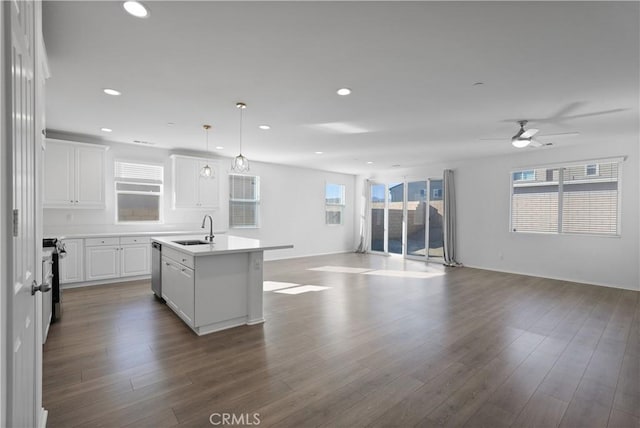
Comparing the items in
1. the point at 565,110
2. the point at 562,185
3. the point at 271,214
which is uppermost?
the point at 565,110

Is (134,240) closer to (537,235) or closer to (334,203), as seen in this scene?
(334,203)

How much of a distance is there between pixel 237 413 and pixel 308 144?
15.2 ft

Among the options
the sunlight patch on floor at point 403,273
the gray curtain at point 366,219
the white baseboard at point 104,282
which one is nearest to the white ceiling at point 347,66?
the white baseboard at point 104,282

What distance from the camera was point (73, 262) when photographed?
494 cm

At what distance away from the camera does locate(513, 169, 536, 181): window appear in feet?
20.8

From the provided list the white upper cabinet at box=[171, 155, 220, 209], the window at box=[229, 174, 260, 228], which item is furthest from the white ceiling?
the window at box=[229, 174, 260, 228]

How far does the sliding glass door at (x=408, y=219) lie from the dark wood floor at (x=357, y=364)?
143 inches

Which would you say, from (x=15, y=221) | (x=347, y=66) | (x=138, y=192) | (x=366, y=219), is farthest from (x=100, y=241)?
(x=366, y=219)

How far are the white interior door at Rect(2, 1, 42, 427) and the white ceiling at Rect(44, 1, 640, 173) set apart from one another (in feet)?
3.28

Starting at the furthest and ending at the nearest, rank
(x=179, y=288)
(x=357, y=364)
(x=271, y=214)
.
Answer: (x=271, y=214) → (x=179, y=288) → (x=357, y=364)

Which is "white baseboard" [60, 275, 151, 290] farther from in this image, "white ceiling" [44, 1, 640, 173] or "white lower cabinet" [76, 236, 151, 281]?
"white ceiling" [44, 1, 640, 173]

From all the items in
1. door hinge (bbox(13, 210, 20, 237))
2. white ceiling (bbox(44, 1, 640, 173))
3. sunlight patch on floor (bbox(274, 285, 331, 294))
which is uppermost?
white ceiling (bbox(44, 1, 640, 173))

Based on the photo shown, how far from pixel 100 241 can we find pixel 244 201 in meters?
3.18

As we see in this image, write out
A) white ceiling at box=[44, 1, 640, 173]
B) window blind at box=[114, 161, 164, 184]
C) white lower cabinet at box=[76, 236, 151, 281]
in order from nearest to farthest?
white ceiling at box=[44, 1, 640, 173] → white lower cabinet at box=[76, 236, 151, 281] → window blind at box=[114, 161, 164, 184]
